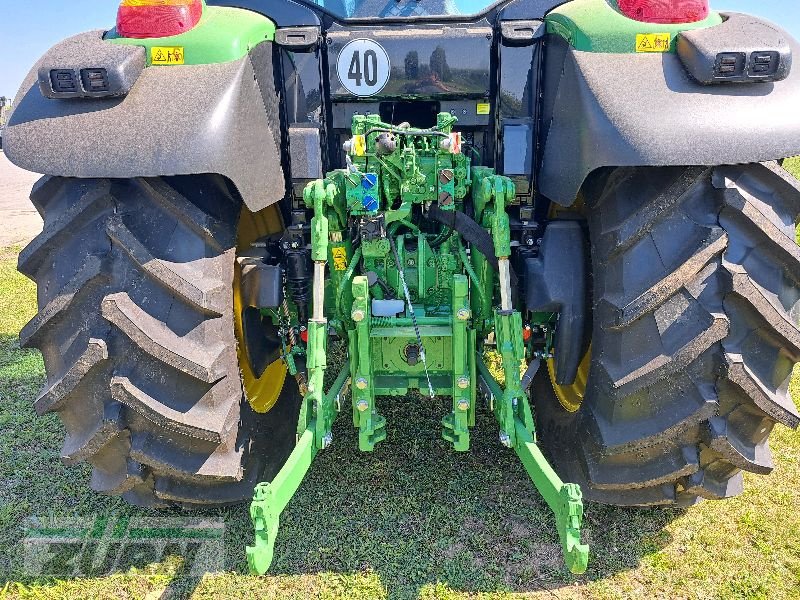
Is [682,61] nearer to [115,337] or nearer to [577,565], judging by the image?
[577,565]

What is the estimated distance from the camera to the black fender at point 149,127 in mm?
2236

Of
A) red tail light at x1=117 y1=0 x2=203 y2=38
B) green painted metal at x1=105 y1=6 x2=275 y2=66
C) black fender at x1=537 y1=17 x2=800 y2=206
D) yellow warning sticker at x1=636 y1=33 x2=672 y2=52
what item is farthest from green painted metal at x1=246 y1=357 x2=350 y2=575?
yellow warning sticker at x1=636 y1=33 x2=672 y2=52

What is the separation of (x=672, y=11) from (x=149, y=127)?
1921 mm

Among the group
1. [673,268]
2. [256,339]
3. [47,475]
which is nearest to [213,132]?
[256,339]

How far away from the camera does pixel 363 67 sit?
9.62 ft

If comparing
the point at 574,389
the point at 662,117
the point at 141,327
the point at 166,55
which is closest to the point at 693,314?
the point at 662,117

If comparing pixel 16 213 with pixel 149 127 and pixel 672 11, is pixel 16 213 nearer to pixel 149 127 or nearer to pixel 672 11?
pixel 149 127

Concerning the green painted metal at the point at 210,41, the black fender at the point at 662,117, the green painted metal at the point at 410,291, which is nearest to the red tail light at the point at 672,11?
the black fender at the point at 662,117

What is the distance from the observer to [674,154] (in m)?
2.11

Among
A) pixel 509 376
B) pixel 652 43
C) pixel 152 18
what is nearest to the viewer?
pixel 652 43

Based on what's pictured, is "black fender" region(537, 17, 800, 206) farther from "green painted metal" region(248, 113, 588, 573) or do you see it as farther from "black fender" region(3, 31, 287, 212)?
"black fender" region(3, 31, 287, 212)

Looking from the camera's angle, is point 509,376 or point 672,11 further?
point 509,376

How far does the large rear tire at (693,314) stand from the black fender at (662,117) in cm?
14

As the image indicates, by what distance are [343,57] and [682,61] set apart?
140 cm
